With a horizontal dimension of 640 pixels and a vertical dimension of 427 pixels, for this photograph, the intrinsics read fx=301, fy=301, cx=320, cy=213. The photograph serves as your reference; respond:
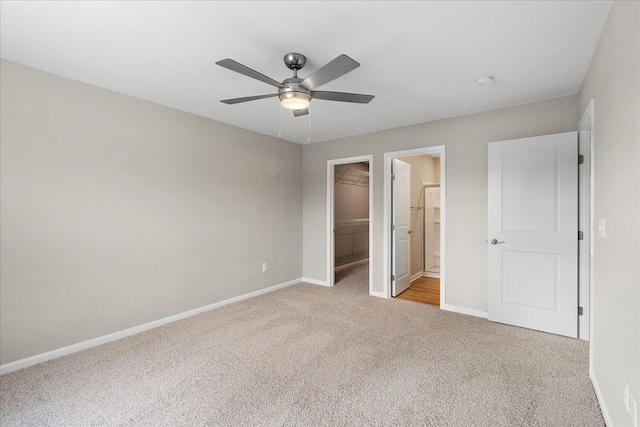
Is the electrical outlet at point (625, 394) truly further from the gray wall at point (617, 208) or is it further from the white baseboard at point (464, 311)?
the white baseboard at point (464, 311)

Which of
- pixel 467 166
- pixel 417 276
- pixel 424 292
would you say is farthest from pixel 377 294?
pixel 467 166

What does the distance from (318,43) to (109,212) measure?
2.52 metres

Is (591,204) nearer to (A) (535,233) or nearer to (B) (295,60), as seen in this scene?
(A) (535,233)

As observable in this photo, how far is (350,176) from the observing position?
6.97 metres

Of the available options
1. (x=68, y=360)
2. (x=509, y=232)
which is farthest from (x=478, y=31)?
(x=68, y=360)

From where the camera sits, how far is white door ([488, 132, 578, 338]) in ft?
9.71

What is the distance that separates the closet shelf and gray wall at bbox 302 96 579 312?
2065mm

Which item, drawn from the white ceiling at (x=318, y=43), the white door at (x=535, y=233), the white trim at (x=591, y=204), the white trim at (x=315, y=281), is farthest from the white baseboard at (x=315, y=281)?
the white trim at (x=591, y=204)

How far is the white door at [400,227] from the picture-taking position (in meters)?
4.43

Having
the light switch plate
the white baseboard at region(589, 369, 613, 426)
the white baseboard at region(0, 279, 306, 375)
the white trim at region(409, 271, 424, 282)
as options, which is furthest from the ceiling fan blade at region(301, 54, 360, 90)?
the white trim at region(409, 271, 424, 282)

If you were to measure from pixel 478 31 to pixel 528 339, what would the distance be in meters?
2.79

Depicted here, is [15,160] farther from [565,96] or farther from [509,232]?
[565,96]

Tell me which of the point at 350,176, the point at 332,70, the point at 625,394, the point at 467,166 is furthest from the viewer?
the point at 350,176

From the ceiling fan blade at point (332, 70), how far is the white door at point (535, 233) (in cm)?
231
